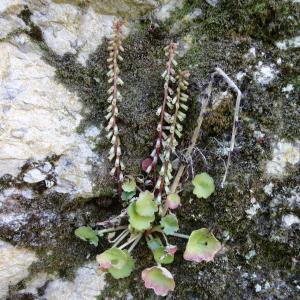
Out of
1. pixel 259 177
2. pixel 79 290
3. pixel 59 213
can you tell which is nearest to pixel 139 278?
pixel 79 290

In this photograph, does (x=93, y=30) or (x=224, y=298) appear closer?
(x=224, y=298)

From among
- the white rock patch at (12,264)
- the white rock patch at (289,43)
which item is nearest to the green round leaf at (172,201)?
the white rock patch at (12,264)

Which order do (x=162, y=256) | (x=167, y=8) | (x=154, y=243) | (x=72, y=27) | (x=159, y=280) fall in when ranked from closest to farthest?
1. (x=159, y=280)
2. (x=162, y=256)
3. (x=154, y=243)
4. (x=72, y=27)
5. (x=167, y=8)

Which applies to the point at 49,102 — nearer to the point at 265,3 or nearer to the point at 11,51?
the point at 11,51

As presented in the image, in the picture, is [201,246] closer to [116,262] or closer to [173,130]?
[116,262]

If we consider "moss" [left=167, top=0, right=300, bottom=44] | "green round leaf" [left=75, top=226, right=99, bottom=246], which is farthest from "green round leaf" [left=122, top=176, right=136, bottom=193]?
"moss" [left=167, top=0, right=300, bottom=44]

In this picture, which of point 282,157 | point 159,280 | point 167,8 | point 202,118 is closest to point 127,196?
point 159,280
